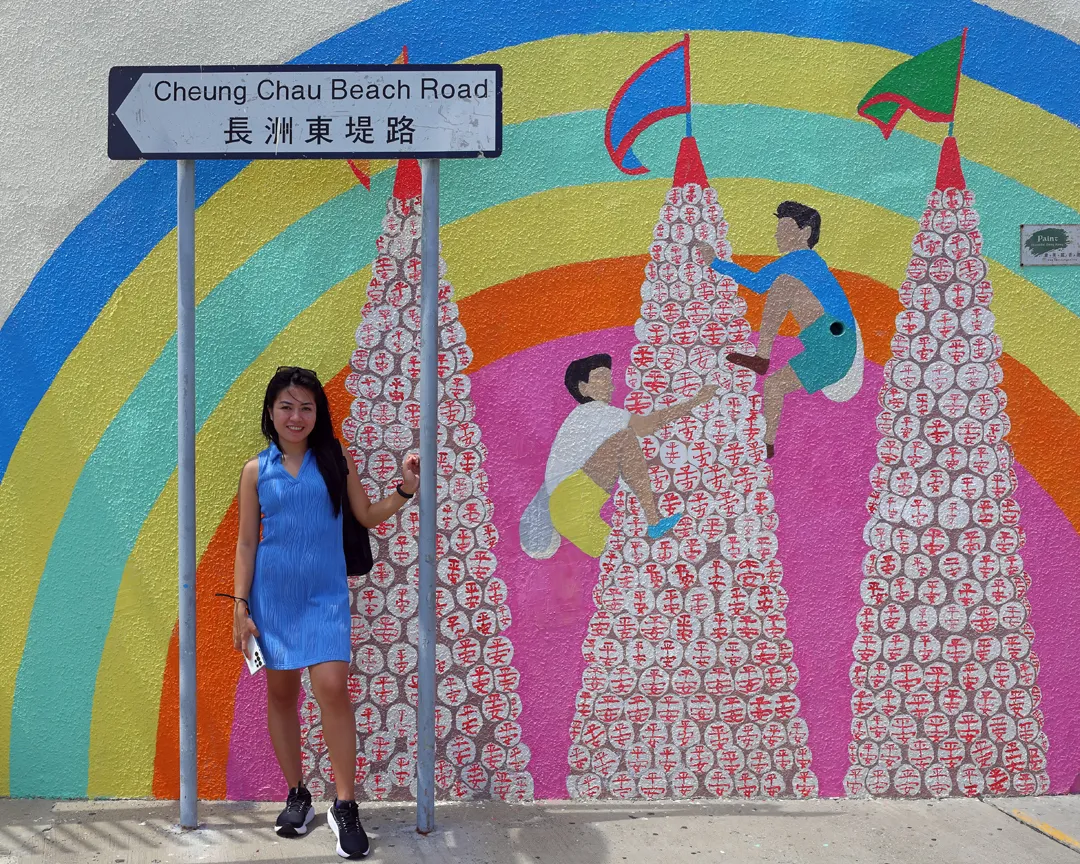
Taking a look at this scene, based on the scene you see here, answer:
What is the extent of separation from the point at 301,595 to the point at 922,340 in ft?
8.59

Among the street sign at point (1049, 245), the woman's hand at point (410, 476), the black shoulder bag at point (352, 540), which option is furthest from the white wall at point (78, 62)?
the street sign at point (1049, 245)

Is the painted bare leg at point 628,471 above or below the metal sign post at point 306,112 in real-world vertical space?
below

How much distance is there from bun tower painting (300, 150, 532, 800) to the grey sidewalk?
0.21m

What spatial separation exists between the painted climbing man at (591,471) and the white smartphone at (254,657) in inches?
42.9

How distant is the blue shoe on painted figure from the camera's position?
4.26 m

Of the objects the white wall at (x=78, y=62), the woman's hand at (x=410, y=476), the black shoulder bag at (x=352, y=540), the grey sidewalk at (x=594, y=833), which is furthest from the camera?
the white wall at (x=78, y=62)

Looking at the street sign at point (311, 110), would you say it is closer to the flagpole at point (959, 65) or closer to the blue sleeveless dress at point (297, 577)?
the blue sleeveless dress at point (297, 577)

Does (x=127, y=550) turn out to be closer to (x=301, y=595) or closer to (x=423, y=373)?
(x=301, y=595)

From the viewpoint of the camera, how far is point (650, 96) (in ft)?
13.8

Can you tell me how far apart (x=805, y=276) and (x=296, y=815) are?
284cm

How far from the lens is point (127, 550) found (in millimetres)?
4199

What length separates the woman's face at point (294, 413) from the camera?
12.7 feet

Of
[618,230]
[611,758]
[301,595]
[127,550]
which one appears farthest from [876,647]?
[127,550]

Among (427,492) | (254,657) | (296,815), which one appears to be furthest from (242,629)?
(427,492)
